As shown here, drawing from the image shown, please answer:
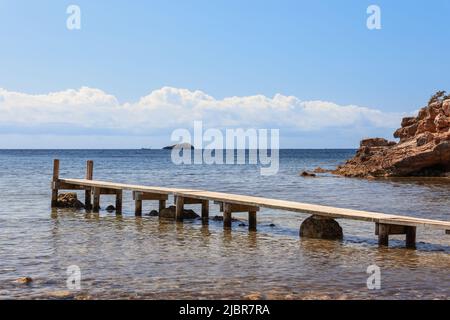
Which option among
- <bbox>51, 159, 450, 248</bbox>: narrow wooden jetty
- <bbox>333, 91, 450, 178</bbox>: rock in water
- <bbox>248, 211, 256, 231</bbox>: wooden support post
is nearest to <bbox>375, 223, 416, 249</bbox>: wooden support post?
<bbox>51, 159, 450, 248</bbox>: narrow wooden jetty

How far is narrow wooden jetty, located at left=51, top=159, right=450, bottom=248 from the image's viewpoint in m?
15.2

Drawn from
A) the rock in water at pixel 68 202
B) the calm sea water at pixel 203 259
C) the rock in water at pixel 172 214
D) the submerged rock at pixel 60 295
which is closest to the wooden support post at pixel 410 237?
the calm sea water at pixel 203 259

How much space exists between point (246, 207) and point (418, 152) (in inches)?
1318

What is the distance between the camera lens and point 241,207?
62.7 feet

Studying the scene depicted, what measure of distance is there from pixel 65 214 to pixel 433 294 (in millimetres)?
15896

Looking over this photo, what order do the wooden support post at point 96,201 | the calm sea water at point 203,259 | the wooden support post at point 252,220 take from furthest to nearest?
the wooden support post at point 96,201, the wooden support post at point 252,220, the calm sea water at point 203,259

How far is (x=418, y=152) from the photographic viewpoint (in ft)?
159

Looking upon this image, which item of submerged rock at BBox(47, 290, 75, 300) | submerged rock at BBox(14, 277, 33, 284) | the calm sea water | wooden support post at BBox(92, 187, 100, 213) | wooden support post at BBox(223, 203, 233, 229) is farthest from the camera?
wooden support post at BBox(92, 187, 100, 213)

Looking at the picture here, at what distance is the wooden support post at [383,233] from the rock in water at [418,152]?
1308 inches

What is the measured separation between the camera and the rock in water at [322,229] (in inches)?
663

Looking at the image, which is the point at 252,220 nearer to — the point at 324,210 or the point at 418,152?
the point at 324,210

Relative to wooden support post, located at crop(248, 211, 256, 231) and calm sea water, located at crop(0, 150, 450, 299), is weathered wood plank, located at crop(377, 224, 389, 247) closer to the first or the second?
calm sea water, located at crop(0, 150, 450, 299)

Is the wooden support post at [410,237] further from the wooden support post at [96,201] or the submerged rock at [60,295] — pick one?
the wooden support post at [96,201]
